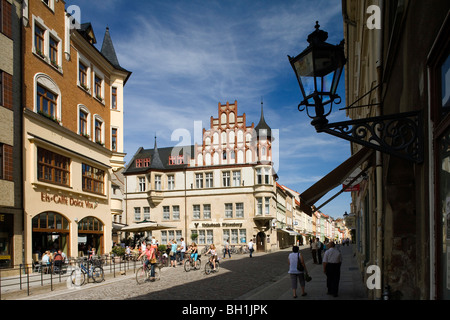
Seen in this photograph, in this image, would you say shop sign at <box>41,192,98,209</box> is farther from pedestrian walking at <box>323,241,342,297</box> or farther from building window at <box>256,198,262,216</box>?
building window at <box>256,198,262,216</box>

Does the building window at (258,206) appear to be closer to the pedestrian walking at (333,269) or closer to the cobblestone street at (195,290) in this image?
the cobblestone street at (195,290)

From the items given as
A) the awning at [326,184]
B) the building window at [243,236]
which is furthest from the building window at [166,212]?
the awning at [326,184]

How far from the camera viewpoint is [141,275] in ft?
60.9

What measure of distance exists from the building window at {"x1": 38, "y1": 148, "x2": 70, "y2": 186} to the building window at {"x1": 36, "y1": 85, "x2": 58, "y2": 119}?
7.10 ft

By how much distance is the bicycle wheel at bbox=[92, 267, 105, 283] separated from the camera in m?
18.2

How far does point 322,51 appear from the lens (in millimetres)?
5301

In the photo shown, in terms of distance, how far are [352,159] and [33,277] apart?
14.5 meters

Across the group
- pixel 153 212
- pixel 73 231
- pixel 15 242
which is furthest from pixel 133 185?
pixel 15 242

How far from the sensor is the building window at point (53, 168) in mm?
22281

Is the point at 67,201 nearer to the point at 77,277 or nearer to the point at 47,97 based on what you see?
the point at 47,97

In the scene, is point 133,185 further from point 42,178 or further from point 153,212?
point 42,178

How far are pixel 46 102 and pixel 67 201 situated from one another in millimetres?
5856

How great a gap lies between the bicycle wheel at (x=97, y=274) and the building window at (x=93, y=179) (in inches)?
381
